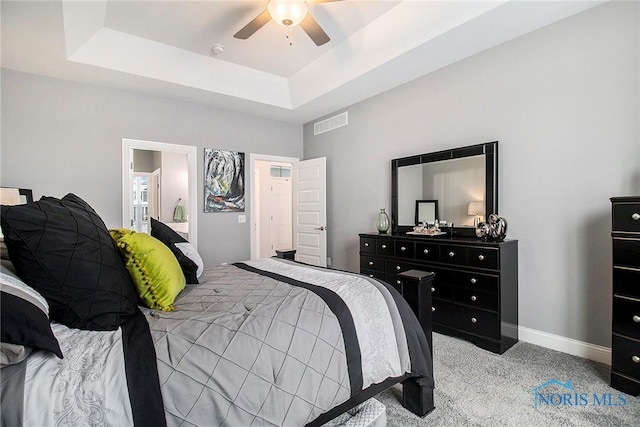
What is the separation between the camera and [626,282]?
1.96 metres

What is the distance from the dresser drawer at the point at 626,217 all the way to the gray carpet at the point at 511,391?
1038mm

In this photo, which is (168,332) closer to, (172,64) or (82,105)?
(172,64)

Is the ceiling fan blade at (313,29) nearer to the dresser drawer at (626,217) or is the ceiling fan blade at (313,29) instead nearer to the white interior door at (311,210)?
the white interior door at (311,210)

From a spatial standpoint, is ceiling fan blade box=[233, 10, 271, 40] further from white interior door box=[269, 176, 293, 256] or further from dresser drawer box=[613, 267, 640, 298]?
white interior door box=[269, 176, 293, 256]

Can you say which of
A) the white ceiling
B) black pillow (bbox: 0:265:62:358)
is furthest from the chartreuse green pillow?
the white ceiling

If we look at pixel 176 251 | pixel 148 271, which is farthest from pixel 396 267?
pixel 148 271

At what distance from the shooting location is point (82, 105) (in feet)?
12.1

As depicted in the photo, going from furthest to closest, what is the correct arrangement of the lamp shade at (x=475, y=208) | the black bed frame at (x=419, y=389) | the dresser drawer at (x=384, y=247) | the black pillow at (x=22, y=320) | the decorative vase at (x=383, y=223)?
the decorative vase at (x=383, y=223), the dresser drawer at (x=384, y=247), the lamp shade at (x=475, y=208), the black bed frame at (x=419, y=389), the black pillow at (x=22, y=320)

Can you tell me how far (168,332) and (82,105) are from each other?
3.81 metres

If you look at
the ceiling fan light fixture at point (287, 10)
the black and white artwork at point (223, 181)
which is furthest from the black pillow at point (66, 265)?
the black and white artwork at point (223, 181)

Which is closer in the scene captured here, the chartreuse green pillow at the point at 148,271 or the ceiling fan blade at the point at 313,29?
the chartreuse green pillow at the point at 148,271

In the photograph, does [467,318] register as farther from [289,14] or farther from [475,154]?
[289,14]

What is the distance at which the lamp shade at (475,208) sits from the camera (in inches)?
121

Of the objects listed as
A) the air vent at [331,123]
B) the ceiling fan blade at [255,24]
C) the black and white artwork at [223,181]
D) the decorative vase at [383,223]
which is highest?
the ceiling fan blade at [255,24]
